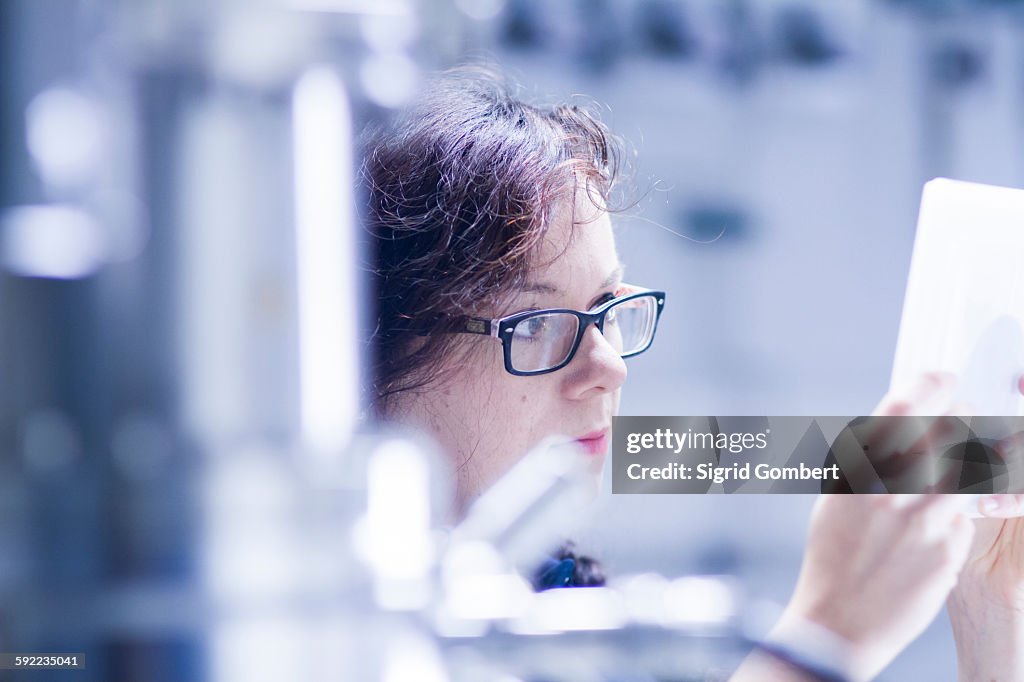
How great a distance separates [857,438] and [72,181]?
1.18 metres

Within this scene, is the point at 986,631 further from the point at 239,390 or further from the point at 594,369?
the point at 239,390

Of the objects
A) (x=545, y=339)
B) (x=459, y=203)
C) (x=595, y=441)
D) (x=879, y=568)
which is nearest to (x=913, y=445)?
(x=879, y=568)

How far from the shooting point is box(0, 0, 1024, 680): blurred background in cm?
115

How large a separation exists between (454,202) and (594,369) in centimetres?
28

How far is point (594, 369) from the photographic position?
109 centimetres

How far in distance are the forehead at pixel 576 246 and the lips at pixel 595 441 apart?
0.21 metres

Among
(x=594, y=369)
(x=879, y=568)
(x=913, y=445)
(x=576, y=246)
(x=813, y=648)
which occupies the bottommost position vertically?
(x=813, y=648)

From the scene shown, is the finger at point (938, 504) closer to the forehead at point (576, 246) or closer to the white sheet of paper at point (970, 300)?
the white sheet of paper at point (970, 300)

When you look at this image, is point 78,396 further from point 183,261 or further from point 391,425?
point 391,425

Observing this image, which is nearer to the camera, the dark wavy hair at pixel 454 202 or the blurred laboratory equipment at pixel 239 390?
the dark wavy hair at pixel 454 202

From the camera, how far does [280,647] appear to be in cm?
119

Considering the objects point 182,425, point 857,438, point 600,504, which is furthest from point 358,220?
point 857,438

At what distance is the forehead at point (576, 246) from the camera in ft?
3.45

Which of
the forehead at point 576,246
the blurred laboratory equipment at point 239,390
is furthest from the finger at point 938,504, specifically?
the forehead at point 576,246
